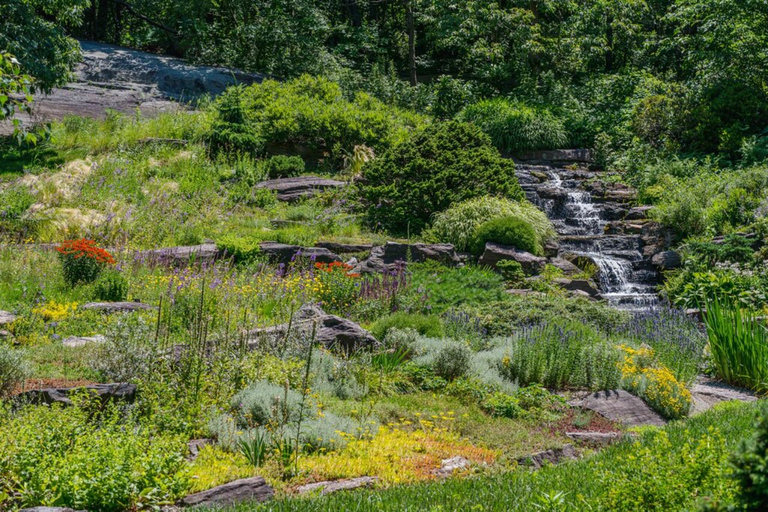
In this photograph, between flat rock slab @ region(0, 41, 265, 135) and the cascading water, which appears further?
flat rock slab @ region(0, 41, 265, 135)

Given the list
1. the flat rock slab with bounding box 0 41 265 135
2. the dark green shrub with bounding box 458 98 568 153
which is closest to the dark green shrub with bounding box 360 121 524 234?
the dark green shrub with bounding box 458 98 568 153

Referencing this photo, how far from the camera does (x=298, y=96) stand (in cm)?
1970

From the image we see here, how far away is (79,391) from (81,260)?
4605 mm

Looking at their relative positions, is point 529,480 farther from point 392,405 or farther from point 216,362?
point 216,362

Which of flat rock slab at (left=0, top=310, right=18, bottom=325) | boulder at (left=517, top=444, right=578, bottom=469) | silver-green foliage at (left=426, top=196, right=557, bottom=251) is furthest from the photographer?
silver-green foliage at (left=426, top=196, right=557, bottom=251)

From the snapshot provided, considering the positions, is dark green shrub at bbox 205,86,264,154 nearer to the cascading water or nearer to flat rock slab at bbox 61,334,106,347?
the cascading water

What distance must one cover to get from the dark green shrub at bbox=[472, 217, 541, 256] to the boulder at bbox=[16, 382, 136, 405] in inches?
338

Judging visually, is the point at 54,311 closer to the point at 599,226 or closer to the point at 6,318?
the point at 6,318

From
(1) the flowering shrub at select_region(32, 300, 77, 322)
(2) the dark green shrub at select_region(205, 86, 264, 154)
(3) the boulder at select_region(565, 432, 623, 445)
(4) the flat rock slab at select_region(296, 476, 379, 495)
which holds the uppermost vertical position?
(2) the dark green shrub at select_region(205, 86, 264, 154)

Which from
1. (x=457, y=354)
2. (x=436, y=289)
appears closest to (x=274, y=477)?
(x=457, y=354)

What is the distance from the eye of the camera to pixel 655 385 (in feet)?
23.7

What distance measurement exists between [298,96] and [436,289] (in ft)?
35.0

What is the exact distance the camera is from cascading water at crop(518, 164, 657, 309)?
44.8 ft

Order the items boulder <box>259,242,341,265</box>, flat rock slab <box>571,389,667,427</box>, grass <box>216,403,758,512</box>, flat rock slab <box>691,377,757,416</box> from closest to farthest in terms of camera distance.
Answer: grass <box>216,403,758,512</box> → flat rock slab <box>571,389,667,427</box> → flat rock slab <box>691,377,757,416</box> → boulder <box>259,242,341,265</box>
